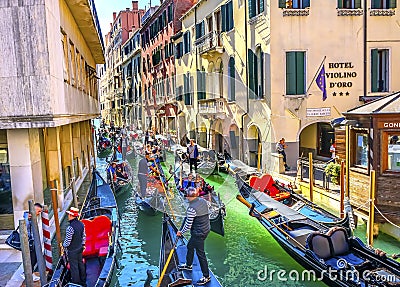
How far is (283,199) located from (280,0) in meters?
→ 5.84

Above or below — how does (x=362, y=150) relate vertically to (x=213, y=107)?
below

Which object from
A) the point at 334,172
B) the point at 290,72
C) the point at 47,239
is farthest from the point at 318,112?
the point at 47,239

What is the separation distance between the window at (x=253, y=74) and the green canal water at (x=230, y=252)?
4678 mm

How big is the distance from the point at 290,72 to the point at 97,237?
823 centimetres

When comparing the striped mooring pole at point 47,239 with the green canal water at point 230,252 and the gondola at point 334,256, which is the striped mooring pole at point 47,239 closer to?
the green canal water at point 230,252

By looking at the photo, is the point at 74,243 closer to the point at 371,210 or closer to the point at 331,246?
the point at 331,246

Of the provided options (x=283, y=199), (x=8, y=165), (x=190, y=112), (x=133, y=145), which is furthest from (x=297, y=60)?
(x=133, y=145)

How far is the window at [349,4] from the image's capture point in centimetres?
1286

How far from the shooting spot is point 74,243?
17.3 ft

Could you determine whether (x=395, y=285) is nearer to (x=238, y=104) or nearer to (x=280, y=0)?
(x=280, y=0)

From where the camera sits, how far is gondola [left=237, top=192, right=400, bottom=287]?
558cm

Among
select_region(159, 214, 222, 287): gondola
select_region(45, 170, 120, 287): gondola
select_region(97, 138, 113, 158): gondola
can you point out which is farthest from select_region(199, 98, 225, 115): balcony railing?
select_region(159, 214, 222, 287): gondola

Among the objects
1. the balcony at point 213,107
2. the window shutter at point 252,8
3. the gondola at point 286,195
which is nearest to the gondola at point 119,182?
the gondola at point 286,195

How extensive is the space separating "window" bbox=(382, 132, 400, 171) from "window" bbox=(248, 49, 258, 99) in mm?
6501
